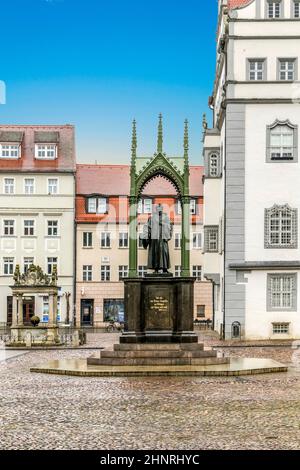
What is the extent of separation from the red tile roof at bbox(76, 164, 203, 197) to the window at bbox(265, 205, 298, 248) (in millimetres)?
27097

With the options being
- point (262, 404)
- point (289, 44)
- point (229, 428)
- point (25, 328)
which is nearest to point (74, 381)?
point (262, 404)

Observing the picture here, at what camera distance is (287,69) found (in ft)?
139

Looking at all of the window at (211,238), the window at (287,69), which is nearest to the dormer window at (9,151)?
the window at (211,238)

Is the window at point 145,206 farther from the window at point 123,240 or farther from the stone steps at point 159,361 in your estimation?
the stone steps at point 159,361

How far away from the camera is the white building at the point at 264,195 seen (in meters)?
A: 41.7

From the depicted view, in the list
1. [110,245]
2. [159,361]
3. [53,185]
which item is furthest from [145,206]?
[159,361]

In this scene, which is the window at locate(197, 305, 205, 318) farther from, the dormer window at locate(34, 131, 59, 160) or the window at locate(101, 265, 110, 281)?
the dormer window at locate(34, 131, 59, 160)

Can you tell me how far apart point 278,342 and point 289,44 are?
46.4 feet

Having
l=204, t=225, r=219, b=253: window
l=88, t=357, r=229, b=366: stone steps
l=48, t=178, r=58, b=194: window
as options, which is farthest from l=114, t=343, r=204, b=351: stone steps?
l=48, t=178, r=58, b=194: window

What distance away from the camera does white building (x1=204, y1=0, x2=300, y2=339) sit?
41.7 m

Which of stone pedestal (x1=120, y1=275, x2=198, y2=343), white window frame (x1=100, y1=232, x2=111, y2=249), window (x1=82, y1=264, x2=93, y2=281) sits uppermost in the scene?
white window frame (x1=100, y1=232, x2=111, y2=249)

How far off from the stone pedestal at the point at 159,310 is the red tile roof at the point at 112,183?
41.1 m
